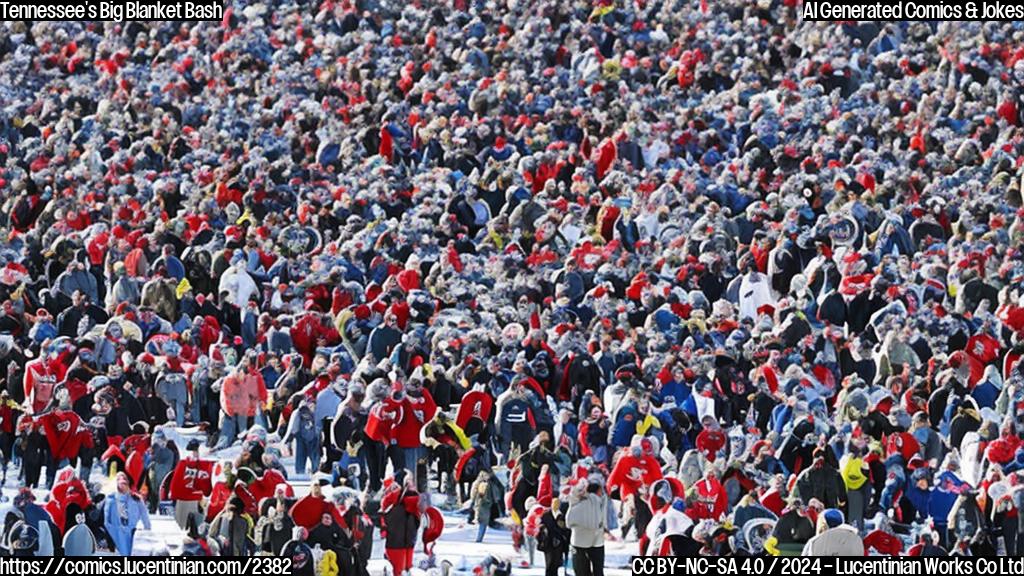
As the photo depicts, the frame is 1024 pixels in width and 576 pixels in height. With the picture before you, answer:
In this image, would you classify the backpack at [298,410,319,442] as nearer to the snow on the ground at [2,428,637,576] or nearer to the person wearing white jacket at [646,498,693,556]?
the snow on the ground at [2,428,637,576]

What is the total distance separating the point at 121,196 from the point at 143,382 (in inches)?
352

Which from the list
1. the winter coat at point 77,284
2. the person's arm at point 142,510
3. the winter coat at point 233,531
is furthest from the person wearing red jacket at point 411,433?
the winter coat at point 77,284

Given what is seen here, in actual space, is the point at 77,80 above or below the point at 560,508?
above

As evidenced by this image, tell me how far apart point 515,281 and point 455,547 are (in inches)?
292

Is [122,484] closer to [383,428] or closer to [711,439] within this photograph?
[383,428]

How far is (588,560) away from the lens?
27.8 metres

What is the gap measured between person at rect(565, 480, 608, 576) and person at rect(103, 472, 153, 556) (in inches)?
155

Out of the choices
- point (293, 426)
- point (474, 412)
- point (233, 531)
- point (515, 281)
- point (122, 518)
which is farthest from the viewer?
point (515, 281)

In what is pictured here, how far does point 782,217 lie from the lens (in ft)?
132

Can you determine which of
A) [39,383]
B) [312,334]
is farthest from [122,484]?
[312,334]

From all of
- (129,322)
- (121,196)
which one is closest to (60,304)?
(129,322)

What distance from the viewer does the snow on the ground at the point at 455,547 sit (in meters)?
29.1

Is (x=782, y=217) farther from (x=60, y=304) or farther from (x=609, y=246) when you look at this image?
(x=60, y=304)

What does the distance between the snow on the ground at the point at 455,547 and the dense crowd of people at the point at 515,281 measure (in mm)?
168
